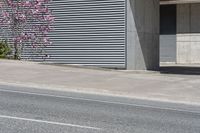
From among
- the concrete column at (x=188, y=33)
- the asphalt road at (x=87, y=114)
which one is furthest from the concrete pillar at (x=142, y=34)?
the concrete column at (x=188, y=33)

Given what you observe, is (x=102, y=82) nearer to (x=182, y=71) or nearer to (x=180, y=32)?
(x=182, y=71)

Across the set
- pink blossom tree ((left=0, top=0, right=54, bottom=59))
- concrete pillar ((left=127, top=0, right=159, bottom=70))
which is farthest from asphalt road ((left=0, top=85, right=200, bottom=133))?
pink blossom tree ((left=0, top=0, right=54, bottom=59))

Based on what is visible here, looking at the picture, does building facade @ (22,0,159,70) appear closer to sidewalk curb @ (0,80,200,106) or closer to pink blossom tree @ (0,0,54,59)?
pink blossom tree @ (0,0,54,59)

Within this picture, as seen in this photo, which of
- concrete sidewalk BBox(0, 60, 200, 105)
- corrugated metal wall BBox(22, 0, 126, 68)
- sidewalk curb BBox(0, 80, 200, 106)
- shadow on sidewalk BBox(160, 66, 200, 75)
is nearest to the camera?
sidewalk curb BBox(0, 80, 200, 106)

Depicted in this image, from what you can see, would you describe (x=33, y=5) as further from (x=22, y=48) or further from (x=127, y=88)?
(x=127, y=88)

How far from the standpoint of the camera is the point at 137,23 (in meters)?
25.6

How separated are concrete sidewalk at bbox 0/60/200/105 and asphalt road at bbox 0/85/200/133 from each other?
1109mm

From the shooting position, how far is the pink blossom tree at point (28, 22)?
26859 mm

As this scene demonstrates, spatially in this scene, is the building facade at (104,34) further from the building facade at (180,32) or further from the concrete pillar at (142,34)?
the building facade at (180,32)

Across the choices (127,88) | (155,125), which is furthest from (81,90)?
(155,125)

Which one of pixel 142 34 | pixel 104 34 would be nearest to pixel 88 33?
pixel 104 34

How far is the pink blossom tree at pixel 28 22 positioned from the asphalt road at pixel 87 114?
435 inches

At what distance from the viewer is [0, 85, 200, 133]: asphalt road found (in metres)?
10.2

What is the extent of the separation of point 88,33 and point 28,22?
10.9 ft
